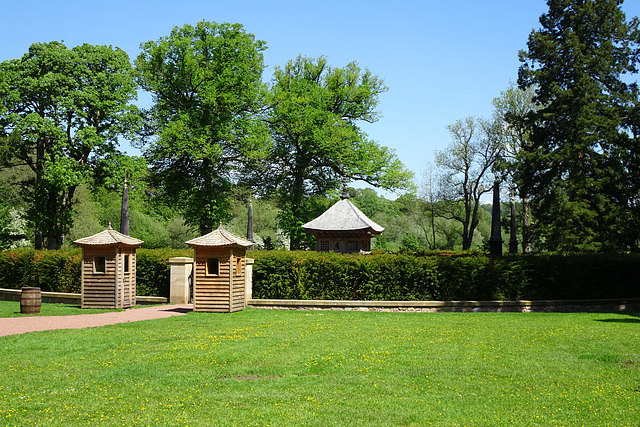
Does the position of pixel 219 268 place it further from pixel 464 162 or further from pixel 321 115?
pixel 464 162

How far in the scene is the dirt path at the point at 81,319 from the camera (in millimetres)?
15602

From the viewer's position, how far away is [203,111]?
41.9m

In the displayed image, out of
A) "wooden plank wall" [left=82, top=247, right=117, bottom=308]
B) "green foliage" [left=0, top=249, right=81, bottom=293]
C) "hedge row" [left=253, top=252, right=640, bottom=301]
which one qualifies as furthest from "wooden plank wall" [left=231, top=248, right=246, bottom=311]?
"green foliage" [left=0, top=249, right=81, bottom=293]

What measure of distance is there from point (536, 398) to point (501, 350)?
11.9 ft

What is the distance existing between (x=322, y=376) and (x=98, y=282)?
14.6m

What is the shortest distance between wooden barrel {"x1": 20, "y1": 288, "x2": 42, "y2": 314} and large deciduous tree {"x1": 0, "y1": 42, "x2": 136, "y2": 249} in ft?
59.9

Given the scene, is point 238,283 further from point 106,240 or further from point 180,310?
point 106,240

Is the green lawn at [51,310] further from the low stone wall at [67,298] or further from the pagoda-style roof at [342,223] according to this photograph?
the pagoda-style roof at [342,223]

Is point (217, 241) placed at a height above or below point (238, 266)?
above

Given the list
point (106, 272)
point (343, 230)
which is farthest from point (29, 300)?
point (343, 230)

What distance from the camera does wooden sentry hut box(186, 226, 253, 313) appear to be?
20062mm

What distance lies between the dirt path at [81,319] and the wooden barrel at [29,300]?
1.28m

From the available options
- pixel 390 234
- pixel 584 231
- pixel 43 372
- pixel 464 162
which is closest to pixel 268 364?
pixel 43 372

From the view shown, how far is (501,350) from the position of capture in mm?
12031
